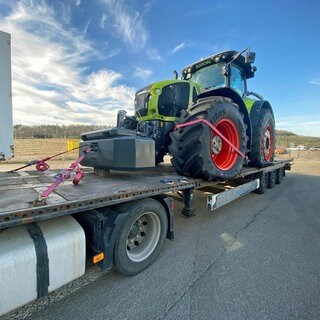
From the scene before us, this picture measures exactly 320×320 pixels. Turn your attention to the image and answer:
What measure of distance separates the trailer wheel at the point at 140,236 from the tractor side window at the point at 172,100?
236 cm

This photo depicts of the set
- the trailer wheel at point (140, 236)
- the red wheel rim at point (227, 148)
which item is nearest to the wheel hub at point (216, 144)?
the red wheel rim at point (227, 148)

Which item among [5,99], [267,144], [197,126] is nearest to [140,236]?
[197,126]

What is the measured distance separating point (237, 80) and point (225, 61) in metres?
0.74

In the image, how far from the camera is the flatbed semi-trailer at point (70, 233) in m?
1.65

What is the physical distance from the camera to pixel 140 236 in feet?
9.23

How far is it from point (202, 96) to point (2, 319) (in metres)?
4.39

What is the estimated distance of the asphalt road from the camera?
79.0 inches

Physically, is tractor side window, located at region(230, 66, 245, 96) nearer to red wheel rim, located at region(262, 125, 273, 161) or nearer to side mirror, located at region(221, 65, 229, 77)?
side mirror, located at region(221, 65, 229, 77)

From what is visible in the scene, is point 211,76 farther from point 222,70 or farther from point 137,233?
point 137,233

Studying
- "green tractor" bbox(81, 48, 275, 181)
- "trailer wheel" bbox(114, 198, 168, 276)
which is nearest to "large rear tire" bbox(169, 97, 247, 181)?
"green tractor" bbox(81, 48, 275, 181)

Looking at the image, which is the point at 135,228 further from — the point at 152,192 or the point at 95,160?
the point at 95,160

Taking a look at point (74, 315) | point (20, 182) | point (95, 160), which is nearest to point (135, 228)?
point (74, 315)

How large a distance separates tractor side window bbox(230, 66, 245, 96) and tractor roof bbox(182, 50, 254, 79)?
172mm

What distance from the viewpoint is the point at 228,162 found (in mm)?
4250
